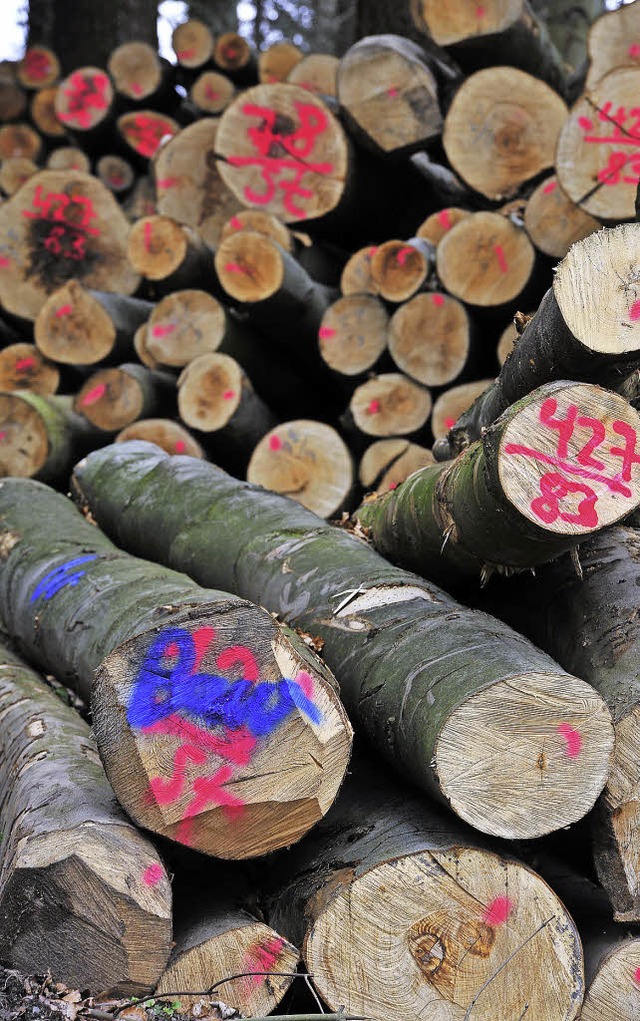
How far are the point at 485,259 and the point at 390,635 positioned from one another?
2911 millimetres

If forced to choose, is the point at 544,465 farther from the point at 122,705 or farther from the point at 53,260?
the point at 53,260

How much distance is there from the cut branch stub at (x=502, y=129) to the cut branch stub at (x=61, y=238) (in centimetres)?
258

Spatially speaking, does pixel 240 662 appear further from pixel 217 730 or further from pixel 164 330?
pixel 164 330

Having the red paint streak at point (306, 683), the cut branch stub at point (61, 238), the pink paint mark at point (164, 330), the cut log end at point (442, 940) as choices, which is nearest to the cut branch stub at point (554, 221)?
the pink paint mark at point (164, 330)

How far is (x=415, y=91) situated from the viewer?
550cm

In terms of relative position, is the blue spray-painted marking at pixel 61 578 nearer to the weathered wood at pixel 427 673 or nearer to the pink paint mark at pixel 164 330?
the weathered wood at pixel 427 673

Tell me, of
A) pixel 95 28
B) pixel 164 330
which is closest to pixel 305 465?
pixel 164 330

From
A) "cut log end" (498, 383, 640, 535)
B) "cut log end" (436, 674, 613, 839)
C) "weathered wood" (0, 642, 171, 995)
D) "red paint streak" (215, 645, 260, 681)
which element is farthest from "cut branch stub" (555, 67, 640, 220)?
"weathered wood" (0, 642, 171, 995)

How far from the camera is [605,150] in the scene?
15.4 ft

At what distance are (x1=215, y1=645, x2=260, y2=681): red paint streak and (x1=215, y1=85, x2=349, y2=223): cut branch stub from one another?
13.3 ft

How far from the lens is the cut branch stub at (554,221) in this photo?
4977 mm

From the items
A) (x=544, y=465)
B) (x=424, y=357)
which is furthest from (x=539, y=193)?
(x=544, y=465)

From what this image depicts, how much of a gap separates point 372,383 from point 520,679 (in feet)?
10.7

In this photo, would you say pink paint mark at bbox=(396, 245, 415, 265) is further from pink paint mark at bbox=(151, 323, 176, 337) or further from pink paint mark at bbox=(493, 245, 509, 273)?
pink paint mark at bbox=(151, 323, 176, 337)
